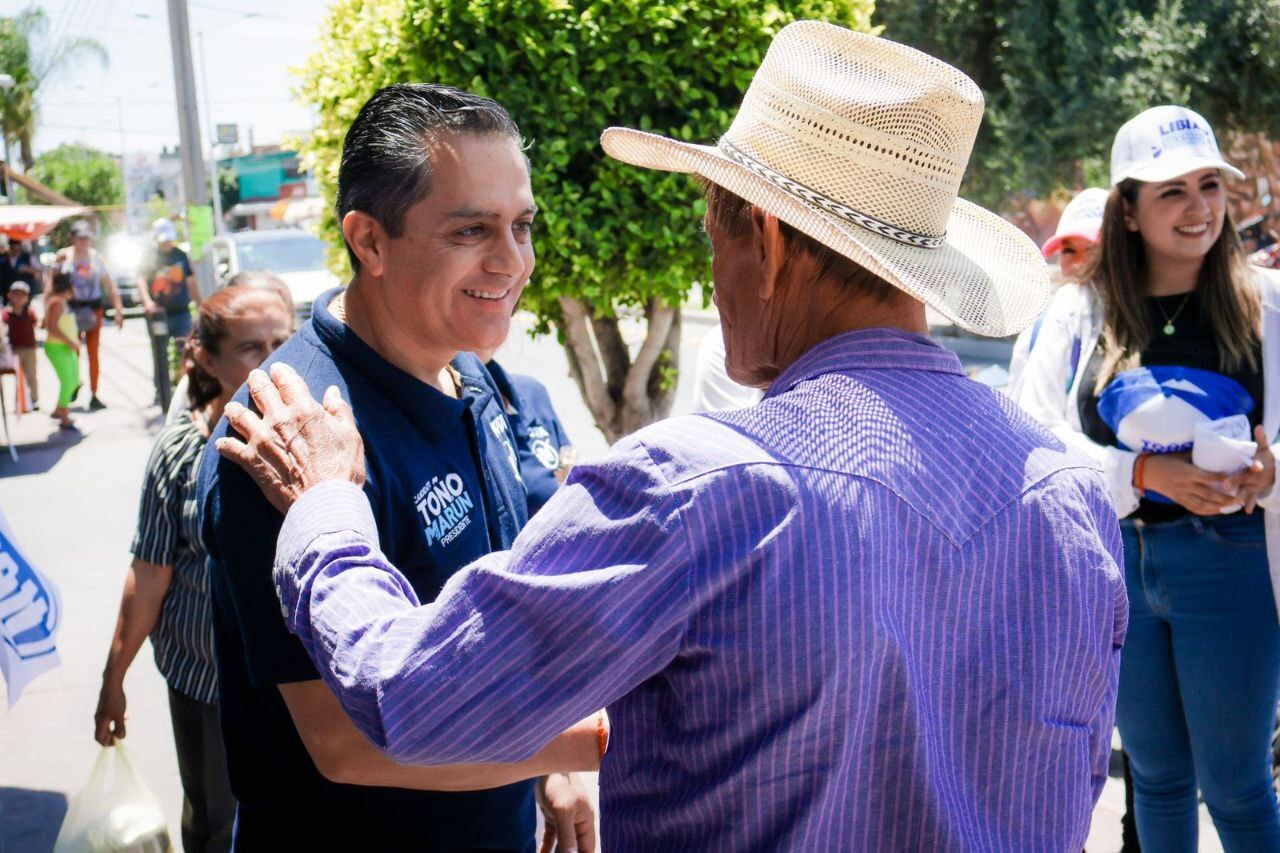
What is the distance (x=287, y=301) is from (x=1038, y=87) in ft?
44.1

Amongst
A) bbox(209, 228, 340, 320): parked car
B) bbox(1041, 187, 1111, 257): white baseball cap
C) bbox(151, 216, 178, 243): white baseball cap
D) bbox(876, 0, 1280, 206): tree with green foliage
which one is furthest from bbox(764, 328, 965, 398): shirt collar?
bbox(209, 228, 340, 320): parked car

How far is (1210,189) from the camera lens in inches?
130

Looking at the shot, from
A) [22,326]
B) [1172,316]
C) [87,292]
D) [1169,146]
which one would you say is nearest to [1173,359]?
[1172,316]

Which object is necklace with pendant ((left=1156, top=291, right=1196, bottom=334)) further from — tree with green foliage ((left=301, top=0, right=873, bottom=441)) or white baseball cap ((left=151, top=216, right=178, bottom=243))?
white baseball cap ((left=151, top=216, right=178, bottom=243))

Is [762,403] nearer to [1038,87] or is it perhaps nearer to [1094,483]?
[1094,483]

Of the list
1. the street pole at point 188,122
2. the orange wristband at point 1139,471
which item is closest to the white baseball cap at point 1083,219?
the orange wristband at point 1139,471

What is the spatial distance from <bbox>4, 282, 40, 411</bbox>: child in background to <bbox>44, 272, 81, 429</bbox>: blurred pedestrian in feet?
0.66

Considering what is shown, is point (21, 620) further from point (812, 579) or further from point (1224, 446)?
point (1224, 446)

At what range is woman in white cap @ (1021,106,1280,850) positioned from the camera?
3.11m

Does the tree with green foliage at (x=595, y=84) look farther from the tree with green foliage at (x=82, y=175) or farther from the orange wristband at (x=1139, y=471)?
the tree with green foliage at (x=82, y=175)

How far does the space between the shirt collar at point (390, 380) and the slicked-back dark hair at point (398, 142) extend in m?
0.14

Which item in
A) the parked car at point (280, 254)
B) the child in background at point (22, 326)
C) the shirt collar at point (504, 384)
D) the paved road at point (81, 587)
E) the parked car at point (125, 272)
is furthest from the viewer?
the parked car at point (125, 272)

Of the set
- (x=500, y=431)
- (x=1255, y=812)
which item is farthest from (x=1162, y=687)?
(x=500, y=431)

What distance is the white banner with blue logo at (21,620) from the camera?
3.15 meters
